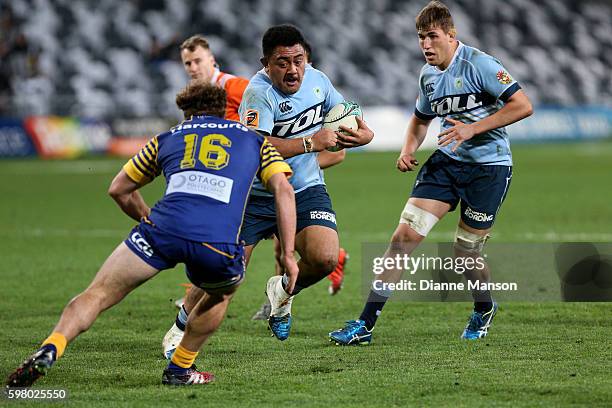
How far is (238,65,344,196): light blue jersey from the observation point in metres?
6.53

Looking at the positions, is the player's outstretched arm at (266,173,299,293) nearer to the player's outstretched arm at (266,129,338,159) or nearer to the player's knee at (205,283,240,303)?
the player's knee at (205,283,240,303)

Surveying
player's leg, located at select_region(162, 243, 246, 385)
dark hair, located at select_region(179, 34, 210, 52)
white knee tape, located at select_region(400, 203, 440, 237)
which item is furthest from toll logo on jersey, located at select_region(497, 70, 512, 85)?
dark hair, located at select_region(179, 34, 210, 52)

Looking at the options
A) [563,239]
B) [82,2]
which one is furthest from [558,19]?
[563,239]

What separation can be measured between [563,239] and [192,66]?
17.6 ft

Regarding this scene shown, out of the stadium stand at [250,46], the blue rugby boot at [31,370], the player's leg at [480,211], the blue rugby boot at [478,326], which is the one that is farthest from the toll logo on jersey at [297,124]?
the stadium stand at [250,46]

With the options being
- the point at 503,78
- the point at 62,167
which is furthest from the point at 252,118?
the point at 62,167

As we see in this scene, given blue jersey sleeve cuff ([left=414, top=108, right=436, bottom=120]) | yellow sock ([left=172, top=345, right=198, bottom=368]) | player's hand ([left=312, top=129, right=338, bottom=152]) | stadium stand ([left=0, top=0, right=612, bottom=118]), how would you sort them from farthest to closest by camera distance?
stadium stand ([left=0, top=0, right=612, bottom=118]) < blue jersey sleeve cuff ([left=414, top=108, right=436, bottom=120]) < player's hand ([left=312, top=129, right=338, bottom=152]) < yellow sock ([left=172, top=345, right=198, bottom=368])

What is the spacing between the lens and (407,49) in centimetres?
3359

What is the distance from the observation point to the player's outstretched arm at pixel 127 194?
5.36 meters

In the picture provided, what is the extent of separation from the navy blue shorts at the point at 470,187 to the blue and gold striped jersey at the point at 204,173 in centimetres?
201

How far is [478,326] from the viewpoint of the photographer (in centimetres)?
693

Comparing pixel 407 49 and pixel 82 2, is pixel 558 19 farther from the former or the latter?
pixel 82 2

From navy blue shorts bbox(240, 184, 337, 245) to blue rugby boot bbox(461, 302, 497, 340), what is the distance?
114cm

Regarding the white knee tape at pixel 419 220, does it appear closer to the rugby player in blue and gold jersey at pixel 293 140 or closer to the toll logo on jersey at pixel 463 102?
the rugby player in blue and gold jersey at pixel 293 140
